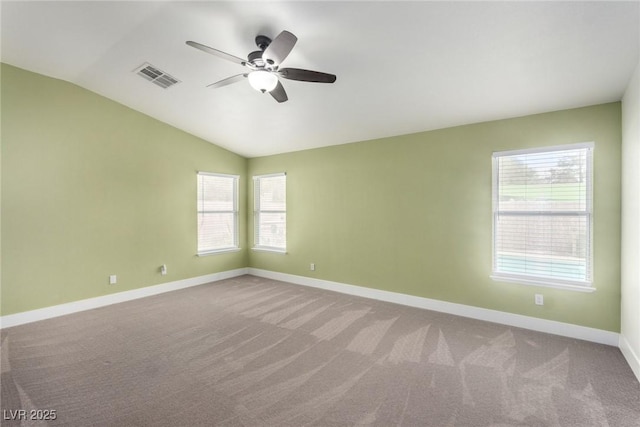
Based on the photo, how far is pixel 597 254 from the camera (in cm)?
297

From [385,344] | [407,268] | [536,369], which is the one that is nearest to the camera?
[536,369]

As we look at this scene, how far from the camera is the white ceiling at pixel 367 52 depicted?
211 centimetres

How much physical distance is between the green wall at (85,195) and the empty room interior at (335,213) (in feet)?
0.08

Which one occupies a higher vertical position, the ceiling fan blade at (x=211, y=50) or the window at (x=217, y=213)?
the ceiling fan blade at (x=211, y=50)

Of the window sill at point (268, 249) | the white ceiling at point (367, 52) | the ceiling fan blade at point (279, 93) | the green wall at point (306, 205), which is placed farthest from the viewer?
the window sill at point (268, 249)

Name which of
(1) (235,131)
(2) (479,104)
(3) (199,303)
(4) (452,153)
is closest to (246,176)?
(1) (235,131)

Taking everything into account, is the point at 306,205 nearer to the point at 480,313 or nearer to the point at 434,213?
the point at 434,213

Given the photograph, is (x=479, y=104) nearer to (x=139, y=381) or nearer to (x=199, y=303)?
(x=139, y=381)

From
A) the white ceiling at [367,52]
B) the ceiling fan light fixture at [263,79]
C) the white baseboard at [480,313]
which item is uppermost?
the white ceiling at [367,52]

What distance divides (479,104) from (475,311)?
2562 millimetres

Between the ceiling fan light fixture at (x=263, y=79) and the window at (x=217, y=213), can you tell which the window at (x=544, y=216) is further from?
the window at (x=217, y=213)

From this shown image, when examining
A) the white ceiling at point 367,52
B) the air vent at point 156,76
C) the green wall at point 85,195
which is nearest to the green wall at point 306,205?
the green wall at point 85,195

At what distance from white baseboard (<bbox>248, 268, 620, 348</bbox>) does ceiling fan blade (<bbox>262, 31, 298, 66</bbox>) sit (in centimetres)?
353

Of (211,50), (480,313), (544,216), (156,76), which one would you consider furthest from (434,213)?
(156,76)
